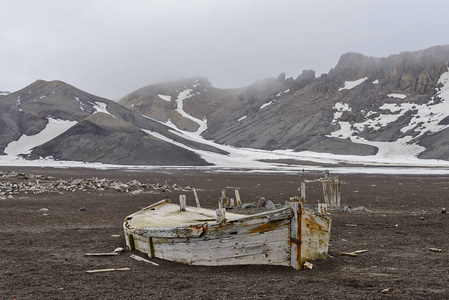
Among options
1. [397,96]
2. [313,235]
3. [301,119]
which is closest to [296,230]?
[313,235]

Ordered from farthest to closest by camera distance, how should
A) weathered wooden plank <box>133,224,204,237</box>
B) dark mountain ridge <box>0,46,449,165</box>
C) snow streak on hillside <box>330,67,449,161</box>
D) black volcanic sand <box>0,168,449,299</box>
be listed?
snow streak on hillside <box>330,67,449,161</box>
dark mountain ridge <box>0,46,449,165</box>
weathered wooden plank <box>133,224,204,237</box>
black volcanic sand <box>0,168,449,299</box>

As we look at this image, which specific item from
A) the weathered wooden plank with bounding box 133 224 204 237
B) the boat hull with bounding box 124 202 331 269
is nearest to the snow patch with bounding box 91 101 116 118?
the weathered wooden plank with bounding box 133 224 204 237

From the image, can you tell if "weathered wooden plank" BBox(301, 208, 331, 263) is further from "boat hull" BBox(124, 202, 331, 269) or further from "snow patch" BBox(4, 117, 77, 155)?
"snow patch" BBox(4, 117, 77, 155)

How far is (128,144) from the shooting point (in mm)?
99938

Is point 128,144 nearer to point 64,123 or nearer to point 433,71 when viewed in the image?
point 64,123

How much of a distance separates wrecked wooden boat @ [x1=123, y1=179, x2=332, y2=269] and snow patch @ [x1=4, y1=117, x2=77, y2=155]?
324 ft

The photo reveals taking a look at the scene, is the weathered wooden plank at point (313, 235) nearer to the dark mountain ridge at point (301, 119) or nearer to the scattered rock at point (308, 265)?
the scattered rock at point (308, 265)

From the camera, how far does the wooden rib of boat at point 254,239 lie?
9.30m

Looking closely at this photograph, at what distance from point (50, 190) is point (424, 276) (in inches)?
1125

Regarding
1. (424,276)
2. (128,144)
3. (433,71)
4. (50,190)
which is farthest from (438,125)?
(424,276)

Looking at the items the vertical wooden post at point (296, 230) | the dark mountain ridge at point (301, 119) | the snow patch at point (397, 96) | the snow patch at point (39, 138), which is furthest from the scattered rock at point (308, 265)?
the snow patch at point (397, 96)

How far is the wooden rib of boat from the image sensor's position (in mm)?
9301

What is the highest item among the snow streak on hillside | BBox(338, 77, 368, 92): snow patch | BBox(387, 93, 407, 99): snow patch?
BBox(338, 77, 368, 92): snow patch

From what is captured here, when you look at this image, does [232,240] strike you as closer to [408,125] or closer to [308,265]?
[308,265]
